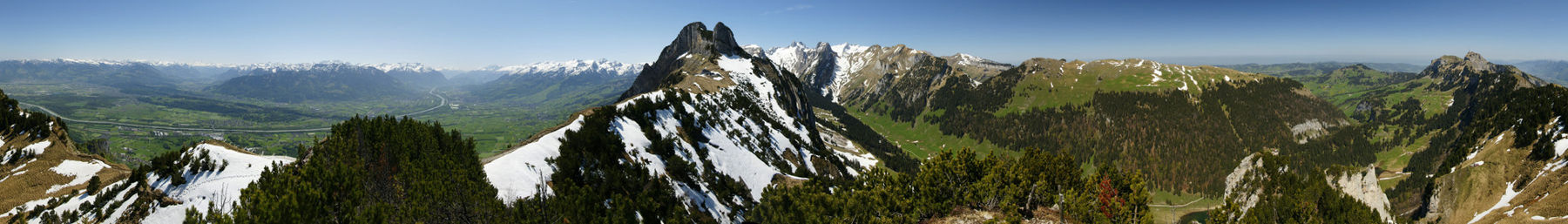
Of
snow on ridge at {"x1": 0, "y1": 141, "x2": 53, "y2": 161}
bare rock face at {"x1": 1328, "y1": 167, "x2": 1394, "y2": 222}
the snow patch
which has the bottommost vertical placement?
the snow patch

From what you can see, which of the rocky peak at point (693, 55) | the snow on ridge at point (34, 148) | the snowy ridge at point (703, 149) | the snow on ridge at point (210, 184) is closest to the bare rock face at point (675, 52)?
the rocky peak at point (693, 55)

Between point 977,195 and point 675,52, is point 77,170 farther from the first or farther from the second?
point 675,52

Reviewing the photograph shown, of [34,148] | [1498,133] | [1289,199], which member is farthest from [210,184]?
[1498,133]

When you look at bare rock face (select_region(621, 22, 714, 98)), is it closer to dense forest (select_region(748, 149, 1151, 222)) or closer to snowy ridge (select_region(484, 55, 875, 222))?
snowy ridge (select_region(484, 55, 875, 222))

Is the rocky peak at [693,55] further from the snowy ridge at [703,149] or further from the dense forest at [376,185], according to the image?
the dense forest at [376,185]

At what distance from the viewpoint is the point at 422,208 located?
14.9 meters

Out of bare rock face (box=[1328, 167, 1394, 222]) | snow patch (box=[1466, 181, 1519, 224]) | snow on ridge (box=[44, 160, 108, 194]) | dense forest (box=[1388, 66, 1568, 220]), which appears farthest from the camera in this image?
dense forest (box=[1388, 66, 1568, 220])

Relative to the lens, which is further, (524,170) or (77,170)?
(524,170)

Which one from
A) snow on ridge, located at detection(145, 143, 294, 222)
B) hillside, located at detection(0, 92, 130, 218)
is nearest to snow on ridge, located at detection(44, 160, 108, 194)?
hillside, located at detection(0, 92, 130, 218)

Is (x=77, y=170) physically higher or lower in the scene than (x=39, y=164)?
lower

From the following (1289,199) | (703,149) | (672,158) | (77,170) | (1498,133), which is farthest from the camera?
(1498,133)

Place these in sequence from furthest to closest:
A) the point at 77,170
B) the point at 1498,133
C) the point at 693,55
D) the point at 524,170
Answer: the point at 693,55 < the point at 1498,133 < the point at 524,170 < the point at 77,170

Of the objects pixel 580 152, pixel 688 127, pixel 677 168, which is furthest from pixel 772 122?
pixel 580 152

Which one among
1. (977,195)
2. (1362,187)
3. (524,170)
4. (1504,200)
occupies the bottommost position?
(1504,200)
